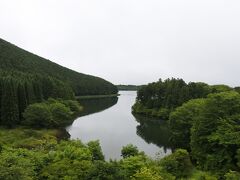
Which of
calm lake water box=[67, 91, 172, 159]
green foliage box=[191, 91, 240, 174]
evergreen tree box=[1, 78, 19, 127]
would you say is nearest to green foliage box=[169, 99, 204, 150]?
calm lake water box=[67, 91, 172, 159]

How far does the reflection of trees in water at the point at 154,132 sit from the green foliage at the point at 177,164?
74.4 ft

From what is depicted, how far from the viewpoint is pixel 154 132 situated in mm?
84875

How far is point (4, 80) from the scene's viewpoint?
84438mm

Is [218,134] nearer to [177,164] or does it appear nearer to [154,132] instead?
[177,164]

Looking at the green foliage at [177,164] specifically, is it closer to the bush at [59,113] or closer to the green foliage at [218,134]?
the green foliage at [218,134]

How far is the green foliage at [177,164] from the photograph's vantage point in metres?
39.8

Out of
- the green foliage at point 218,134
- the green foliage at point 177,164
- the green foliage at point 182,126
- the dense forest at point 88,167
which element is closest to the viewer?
the dense forest at point 88,167

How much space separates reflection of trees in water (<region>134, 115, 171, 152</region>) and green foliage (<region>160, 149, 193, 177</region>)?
2268 centimetres

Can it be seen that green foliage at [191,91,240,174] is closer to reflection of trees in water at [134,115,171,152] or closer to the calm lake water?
the calm lake water

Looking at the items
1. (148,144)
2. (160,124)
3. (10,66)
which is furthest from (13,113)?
(10,66)

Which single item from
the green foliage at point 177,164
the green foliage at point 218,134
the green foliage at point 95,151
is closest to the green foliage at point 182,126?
the green foliage at point 218,134

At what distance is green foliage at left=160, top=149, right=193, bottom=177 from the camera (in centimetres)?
3978

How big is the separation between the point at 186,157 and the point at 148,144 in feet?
92.8

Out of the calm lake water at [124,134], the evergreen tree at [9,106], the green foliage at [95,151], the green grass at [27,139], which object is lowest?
the calm lake water at [124,134]
